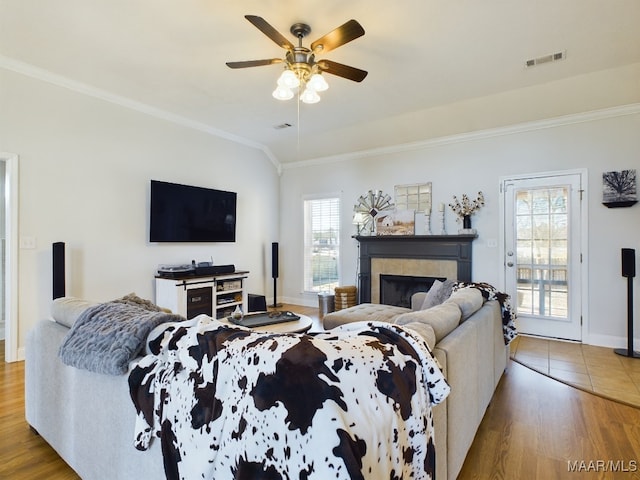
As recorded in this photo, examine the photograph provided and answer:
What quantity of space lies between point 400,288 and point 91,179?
4.22 meters

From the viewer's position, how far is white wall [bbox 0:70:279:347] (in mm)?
3326

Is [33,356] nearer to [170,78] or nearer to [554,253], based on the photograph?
[170,78]

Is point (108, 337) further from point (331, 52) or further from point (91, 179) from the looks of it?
point (91, 179)

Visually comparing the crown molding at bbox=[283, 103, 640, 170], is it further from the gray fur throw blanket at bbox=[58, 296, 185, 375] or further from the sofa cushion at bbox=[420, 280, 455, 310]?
the gray fur throw blanket at bbox=[58, 296, 185, 375]

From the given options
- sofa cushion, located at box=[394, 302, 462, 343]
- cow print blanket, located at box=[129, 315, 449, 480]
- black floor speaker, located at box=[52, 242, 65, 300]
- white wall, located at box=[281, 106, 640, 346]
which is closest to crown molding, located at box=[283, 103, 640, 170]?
white wall, located at box=[281, 106, 640, 346]

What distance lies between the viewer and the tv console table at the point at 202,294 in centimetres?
413

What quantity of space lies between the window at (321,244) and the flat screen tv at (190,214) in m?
1.42

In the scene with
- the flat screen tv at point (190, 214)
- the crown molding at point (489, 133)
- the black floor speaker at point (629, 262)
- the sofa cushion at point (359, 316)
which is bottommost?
the sofa cushion at point (359, 316)

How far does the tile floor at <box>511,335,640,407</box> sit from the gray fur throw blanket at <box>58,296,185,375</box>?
3.23m

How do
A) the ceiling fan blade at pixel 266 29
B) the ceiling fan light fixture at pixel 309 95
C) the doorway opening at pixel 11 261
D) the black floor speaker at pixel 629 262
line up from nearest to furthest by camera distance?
the ceiling fan blade at pixel 266 29
the ceiling fan light fixture at pixel 309 95
the doorway opening at pixel 11 261
the black floor speaker at pixel 629 262

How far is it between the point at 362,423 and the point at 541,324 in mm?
4146

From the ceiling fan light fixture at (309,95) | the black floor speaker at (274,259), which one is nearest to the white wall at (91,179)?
the black floor speaker at (274,259)

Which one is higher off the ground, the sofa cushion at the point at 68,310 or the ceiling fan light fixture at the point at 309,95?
the ceiling fan light fixture at the point at 309,95

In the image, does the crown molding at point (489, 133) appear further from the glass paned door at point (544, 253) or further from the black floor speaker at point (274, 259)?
the black floor speaker at point (274, 259)
